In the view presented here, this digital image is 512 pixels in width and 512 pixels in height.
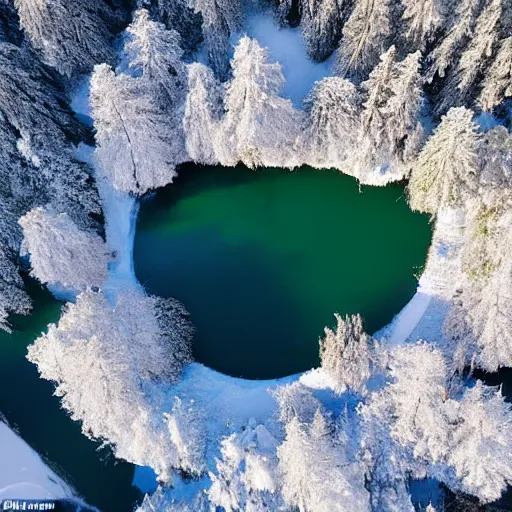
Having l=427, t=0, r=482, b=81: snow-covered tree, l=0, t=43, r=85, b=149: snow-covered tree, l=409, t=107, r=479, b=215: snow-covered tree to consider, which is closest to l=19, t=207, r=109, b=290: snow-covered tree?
l=0, t=43, r=85, b=149: snow-covered tree

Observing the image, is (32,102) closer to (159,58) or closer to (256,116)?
(159,58)

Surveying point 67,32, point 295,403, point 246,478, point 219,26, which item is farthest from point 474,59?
Result: point 67,32

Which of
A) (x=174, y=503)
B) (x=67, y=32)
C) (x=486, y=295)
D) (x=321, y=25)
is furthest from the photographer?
(x=67, y=32)

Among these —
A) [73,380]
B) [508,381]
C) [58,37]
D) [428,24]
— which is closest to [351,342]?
[508,381]

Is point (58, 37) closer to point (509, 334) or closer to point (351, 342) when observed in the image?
point (351, 342)

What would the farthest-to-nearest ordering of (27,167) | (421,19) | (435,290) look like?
(27,167), (435,290), (421,19)

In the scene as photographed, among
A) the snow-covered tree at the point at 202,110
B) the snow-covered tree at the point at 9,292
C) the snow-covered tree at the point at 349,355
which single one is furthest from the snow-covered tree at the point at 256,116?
the snow-covered tree at the point at 9,292

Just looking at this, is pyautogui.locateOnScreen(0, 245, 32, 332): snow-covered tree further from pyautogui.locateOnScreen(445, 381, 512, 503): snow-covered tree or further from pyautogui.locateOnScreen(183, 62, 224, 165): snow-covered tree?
pyautogui.locateOnScreen(445, 381, 512, 503): snow-covered tree
